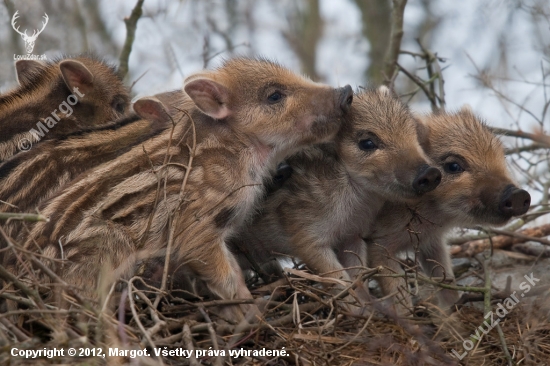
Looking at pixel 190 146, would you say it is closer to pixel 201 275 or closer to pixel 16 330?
pixel 201 275

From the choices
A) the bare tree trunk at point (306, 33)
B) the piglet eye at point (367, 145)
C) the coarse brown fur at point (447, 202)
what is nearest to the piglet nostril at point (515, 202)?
the coarse brown fur at point (447, 202)

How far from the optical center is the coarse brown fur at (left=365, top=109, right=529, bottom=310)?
18.5ft

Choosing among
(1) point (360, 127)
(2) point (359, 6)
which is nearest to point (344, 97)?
(1) point (360, 127)

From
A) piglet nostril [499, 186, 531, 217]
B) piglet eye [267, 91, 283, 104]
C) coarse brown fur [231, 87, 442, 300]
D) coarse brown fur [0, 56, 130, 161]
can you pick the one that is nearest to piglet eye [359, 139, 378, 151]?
coarse brown fur [231, 87, 442, 300]

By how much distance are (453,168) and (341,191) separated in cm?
96

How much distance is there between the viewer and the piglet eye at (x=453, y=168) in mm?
5832

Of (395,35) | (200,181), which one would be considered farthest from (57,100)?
(395,35)

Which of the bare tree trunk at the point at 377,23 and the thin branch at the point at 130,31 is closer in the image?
the thin branch at the point at 130,31

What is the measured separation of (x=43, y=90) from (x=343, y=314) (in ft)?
12.4

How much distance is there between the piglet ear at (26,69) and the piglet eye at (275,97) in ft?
8.50

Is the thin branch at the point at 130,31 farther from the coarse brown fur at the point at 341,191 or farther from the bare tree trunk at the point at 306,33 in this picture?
the bare tree trunk at the point at 306,33

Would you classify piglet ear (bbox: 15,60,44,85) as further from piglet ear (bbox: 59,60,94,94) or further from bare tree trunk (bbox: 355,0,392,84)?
bare tree trunk (bbox: 355,0,392,84)

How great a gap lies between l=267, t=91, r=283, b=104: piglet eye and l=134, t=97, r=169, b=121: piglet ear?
0.87 meters

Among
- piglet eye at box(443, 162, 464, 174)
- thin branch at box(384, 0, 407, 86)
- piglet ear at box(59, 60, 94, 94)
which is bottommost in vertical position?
piglet eye at box(443, 162, 464, 174)
